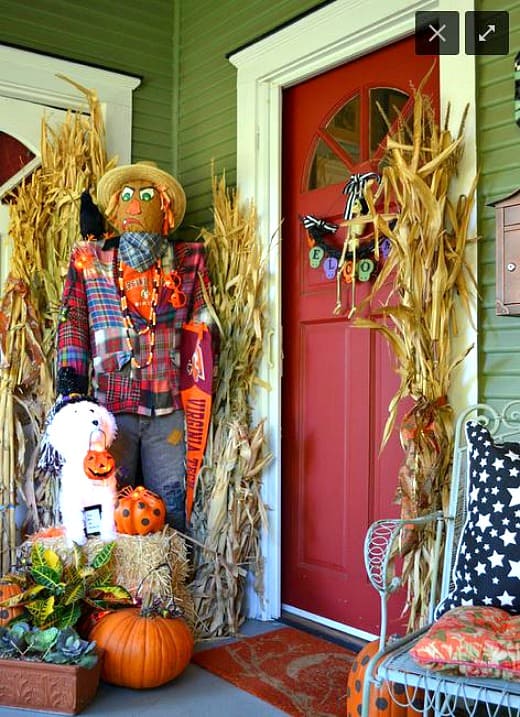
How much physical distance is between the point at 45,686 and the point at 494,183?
220 centimetres

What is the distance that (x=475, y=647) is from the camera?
1765 millimetres

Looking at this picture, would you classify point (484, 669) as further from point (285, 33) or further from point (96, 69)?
point (96, 69)

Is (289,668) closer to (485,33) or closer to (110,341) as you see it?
(110,341)

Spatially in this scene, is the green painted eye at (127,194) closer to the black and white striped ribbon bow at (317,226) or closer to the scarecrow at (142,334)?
the scarecrow at (142,334)

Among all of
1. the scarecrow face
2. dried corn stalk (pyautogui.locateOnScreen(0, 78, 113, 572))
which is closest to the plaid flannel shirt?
the scarecrow face

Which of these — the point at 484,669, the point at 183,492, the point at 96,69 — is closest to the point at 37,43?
the point at 96,69

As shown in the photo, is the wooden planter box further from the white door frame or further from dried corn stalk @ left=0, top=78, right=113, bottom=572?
the white door frame

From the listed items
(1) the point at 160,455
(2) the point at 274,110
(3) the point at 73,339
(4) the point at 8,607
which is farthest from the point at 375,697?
(2) the point at 274,110

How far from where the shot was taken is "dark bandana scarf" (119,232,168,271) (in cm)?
330

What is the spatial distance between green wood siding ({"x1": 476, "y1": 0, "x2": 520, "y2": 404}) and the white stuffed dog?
58.0 inches

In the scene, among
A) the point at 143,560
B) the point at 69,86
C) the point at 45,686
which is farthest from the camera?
the point at 69,86

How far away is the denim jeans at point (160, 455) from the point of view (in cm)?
336

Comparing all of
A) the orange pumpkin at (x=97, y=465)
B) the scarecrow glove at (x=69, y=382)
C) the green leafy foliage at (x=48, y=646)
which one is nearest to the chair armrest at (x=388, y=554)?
the green leafy foliage at (x=48, y=646)

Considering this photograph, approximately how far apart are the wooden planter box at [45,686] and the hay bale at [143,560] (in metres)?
0.42
